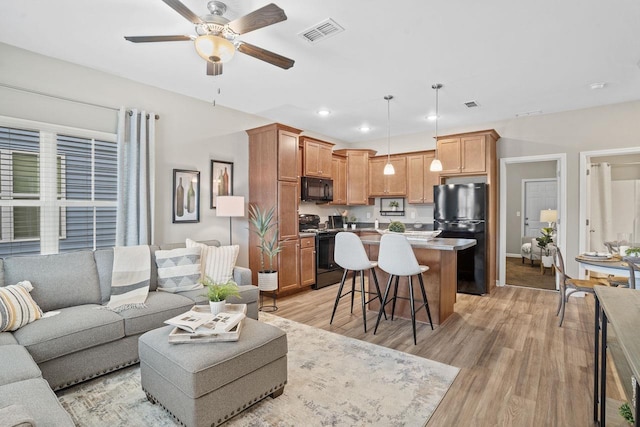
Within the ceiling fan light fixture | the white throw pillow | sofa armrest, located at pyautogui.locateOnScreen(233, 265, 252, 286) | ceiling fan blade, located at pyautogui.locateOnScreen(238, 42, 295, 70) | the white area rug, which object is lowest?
the white area rug

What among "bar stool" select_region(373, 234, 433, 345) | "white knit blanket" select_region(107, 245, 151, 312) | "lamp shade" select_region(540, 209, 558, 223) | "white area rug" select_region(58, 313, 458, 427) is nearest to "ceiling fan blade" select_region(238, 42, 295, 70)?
"bar stool" select_region(373, 234, 433, 345)

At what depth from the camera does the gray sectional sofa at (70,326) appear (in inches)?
69.4

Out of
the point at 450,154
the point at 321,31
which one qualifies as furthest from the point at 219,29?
the point at 450,154

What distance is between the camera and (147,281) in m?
3.14

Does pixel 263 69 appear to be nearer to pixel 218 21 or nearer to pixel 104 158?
pixel 218 21

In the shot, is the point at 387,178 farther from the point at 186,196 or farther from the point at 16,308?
the point at 16,308

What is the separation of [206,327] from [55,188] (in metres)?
2.43

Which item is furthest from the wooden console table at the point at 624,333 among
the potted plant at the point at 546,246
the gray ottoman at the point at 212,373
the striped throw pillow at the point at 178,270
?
the potted plant at the point at 546,246

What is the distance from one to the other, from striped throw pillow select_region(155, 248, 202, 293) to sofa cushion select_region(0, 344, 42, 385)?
4.28 feet

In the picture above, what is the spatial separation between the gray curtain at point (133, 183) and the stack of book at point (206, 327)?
1.87m

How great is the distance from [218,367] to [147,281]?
5.60 feet

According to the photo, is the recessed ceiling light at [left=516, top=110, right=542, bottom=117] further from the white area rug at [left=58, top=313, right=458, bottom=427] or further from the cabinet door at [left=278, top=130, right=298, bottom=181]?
the white area rug at [left=58, top=313, right=458, bottom=427]

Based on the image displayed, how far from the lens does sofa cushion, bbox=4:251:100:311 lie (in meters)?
2.64

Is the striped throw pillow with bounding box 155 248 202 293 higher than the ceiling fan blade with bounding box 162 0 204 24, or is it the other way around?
the ceiling fan blade with bounding box 162 0 204 24
